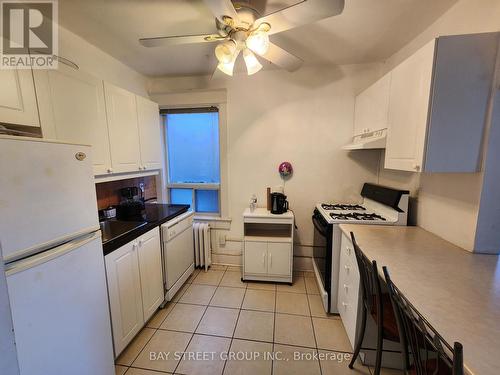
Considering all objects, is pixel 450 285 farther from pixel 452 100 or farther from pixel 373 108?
pixel 373 108

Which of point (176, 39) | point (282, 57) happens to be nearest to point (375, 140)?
point (282, 57)

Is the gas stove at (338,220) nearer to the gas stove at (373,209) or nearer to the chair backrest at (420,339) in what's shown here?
the gas stove at (373,209)

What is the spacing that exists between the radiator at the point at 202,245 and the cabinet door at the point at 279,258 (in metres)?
0.85

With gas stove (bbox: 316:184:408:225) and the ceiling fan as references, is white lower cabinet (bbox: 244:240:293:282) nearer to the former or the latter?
gas stove (bbox: 316:184:408:225)

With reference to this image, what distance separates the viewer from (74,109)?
1472mm

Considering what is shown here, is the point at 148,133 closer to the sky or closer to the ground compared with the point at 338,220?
closer to the sky

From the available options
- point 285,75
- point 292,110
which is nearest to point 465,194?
point 292,110

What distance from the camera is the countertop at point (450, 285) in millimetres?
692

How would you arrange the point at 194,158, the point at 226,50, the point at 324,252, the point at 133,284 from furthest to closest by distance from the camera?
the point at 194,158 < the point at 324,252 < the point at 133,284 < the point at 226,50

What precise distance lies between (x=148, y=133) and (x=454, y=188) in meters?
2.70

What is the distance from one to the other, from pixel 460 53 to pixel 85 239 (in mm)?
2302

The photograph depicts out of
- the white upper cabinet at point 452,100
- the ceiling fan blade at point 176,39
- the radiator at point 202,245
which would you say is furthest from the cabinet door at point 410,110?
the radiator at point 202,245

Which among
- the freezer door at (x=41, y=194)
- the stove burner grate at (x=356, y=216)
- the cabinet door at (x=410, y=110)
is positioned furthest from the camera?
the stove burner grate at (x=356, y=216)

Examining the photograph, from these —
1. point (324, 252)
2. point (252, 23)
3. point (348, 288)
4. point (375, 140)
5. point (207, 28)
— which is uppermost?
point (207, 28)
